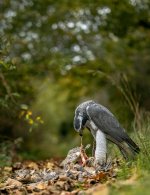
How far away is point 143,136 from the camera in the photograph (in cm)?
799

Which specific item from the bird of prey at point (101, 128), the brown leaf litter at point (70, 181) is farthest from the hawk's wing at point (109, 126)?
the brown leaf litter at point (70, 181)

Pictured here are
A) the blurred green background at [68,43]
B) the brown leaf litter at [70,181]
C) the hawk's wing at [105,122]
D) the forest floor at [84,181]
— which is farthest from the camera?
the blurred green background at [68,43]

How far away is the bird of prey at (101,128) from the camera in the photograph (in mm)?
7844

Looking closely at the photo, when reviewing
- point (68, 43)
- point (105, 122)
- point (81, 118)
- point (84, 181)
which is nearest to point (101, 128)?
point (105, 122)

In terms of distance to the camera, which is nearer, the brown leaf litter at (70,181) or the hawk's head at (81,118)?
the brown leaf litter at (70,181)

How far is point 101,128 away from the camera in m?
7.85

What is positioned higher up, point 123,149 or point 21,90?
point 21,90

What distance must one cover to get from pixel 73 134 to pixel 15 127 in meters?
8.87

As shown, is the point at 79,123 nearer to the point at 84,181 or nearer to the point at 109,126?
the point at 109,126

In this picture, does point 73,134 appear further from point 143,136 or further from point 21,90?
point 143,136

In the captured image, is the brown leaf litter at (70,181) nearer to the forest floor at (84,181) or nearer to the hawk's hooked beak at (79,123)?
the forest floor at (84,181)

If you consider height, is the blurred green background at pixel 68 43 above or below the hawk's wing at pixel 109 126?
above

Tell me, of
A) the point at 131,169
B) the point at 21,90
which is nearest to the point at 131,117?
the point at 21,90

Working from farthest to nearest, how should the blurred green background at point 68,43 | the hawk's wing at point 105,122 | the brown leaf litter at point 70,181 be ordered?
the blurred green background at point 68,43, the hawk's wing at point 105,122, the brown leaf litter at point 70,181
